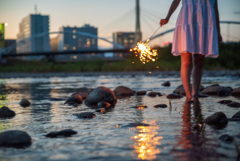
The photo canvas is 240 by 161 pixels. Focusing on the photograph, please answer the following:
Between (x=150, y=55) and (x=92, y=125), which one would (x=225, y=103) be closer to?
(x=150, y=55)

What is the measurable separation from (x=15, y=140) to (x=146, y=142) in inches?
37.8

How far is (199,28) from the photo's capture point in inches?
205

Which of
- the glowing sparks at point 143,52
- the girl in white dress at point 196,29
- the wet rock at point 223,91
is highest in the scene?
the girl in white dress at point 196,29

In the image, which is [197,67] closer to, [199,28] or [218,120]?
[199,28]

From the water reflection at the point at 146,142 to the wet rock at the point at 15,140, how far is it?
793 millimetres

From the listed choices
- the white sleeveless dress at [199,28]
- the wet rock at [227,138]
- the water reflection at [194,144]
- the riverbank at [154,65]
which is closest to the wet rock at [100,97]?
the white sleeveless dress at [199,28]

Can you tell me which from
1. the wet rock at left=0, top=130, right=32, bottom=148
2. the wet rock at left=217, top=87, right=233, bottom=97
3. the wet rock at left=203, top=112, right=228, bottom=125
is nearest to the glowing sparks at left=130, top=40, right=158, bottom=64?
the wet rock at left=203, top=112, right=228, bottom=125

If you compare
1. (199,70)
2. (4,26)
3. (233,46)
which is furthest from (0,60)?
(199,70)

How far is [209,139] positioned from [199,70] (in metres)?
2.94

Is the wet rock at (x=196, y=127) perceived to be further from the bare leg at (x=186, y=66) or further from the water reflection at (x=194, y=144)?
the bare leg at (x=186, y=66)

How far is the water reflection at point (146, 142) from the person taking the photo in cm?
230

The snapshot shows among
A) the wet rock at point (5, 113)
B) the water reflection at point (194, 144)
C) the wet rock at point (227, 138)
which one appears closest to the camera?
the water reflection at point (194, 144)

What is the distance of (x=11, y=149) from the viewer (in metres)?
2.54

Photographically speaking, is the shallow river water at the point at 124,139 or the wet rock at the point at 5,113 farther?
the wet rock at the point at 5,113
